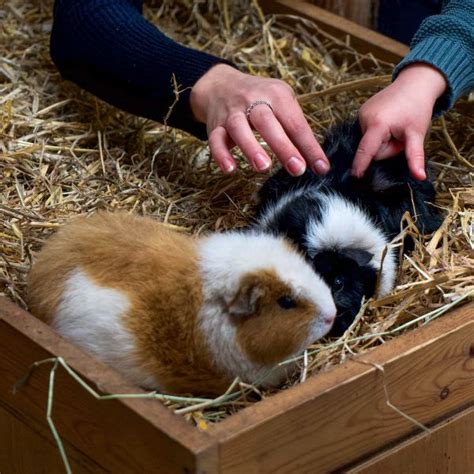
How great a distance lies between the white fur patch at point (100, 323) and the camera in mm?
2062

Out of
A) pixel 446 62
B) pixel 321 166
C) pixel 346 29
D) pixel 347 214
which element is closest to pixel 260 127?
pixel 321 166

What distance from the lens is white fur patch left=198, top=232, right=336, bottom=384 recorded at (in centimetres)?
208

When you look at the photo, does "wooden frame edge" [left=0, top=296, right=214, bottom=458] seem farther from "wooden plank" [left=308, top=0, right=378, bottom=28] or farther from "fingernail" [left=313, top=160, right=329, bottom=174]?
"wooden plank" [left=308, top=0, right=378, bottom=28]

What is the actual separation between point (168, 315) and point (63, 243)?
0.28 metres

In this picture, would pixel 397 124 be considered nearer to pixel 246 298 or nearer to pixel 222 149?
pixel 222 149

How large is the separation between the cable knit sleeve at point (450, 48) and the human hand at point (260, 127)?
1.32ft

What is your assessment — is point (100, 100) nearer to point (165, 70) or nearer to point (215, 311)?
point (165, 70)

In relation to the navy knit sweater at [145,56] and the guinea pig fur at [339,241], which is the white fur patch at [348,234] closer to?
the guinea pig fur at [339,241]

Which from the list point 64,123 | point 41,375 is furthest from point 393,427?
point 64,123

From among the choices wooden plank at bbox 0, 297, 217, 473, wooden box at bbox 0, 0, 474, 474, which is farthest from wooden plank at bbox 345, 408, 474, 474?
wooden plank at bbox 0, 297, 217, 473

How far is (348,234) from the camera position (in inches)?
98.9

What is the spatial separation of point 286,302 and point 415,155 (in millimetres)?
651

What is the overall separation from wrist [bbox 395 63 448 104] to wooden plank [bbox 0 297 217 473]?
3.84 ft

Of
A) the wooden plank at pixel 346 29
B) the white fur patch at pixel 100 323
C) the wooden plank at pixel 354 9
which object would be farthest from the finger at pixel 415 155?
the wooden plank at pixel 354 9
